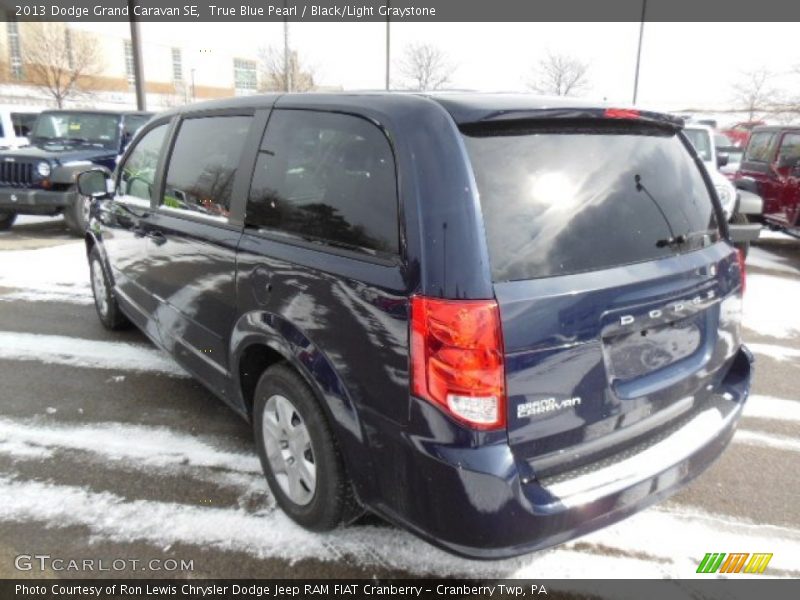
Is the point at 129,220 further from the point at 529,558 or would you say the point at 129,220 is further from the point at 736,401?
the point at 736,401

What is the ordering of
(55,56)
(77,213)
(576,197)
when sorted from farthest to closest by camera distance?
(55,56), (77,213), (576,197)

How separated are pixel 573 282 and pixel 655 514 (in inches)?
Answer: 60.0

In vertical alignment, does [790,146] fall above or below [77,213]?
above

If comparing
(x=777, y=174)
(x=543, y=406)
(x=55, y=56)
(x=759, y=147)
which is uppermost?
(x=55, y=56)

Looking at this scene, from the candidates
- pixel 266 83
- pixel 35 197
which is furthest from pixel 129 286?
pixel 266 83

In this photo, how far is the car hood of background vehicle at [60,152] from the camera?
9.61 meters

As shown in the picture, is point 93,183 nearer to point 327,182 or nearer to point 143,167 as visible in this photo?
point 143,167

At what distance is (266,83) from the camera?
130ft

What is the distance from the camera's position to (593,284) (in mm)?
2016

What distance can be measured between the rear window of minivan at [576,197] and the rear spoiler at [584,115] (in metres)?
0.03

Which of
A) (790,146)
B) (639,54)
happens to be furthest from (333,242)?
(639,54)

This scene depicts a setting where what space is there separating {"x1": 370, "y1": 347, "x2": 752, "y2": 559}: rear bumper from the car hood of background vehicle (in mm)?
9708

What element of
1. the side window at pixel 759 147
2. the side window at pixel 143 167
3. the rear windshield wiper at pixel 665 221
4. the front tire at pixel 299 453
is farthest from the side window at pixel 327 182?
the side window at pixel 759 147

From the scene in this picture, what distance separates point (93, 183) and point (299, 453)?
10.6 ft
